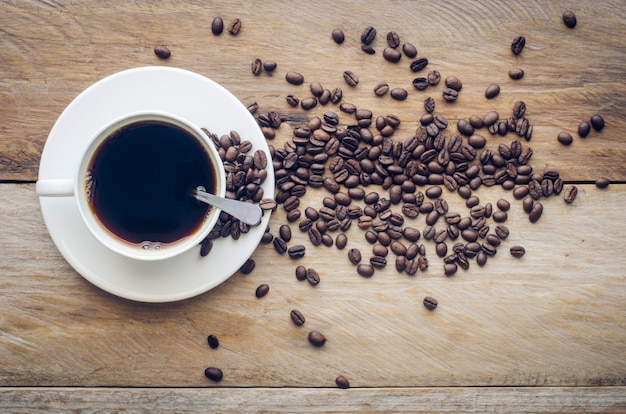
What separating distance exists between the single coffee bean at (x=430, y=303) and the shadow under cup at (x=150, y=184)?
55cm

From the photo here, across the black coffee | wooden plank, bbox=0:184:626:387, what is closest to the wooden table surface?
wooden plank, bbox=0:184:626:387

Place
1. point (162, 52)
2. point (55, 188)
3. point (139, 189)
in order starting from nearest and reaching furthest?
1. point (55, 188)
2. point (139, 189)
3. point (162, 52)

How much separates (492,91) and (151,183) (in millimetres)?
801

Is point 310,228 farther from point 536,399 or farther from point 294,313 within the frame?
point 536,399

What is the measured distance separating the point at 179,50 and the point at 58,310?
67 cm

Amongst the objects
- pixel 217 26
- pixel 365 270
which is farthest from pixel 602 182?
pixel 217 26

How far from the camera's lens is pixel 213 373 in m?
1.31

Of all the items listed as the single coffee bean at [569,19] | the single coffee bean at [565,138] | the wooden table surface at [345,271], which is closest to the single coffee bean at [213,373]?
the wooden table surface at [345,271]

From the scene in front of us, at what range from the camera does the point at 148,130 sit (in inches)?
42.8

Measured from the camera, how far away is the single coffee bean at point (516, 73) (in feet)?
4.37

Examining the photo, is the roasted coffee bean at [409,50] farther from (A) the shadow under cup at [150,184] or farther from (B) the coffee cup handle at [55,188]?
(B) the coffee cup handle at [55,188]

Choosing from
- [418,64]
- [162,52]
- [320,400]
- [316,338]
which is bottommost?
[320,400]

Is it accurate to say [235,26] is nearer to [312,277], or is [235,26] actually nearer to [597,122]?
[312,277]

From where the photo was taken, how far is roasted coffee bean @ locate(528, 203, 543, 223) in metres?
1.33
